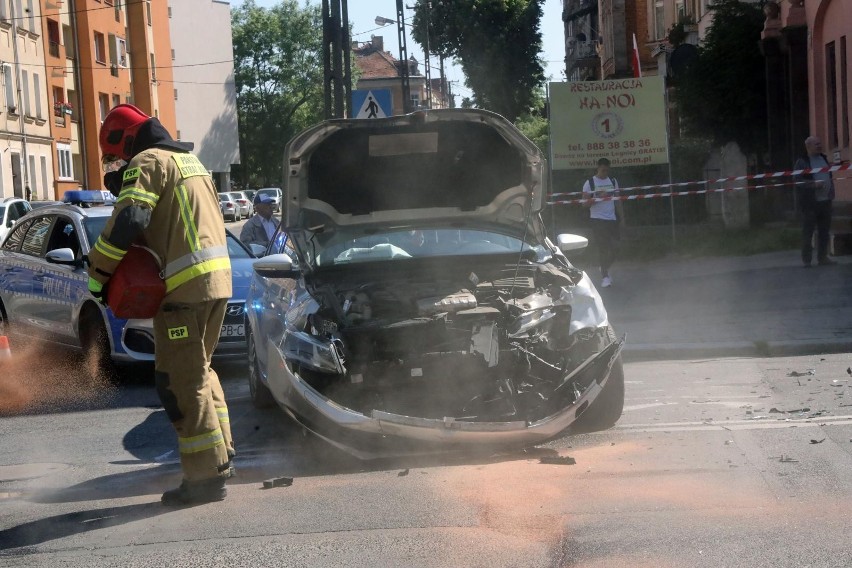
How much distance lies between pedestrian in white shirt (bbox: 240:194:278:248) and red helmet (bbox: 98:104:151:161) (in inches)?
269

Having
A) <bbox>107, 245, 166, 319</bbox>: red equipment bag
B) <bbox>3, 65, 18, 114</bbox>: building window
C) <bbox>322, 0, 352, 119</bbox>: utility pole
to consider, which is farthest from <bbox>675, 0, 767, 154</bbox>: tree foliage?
→ <bbox>3, 65, 18, 114</bbox>: building window

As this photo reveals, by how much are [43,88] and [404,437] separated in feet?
156

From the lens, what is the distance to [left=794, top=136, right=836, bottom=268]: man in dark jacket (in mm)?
15031

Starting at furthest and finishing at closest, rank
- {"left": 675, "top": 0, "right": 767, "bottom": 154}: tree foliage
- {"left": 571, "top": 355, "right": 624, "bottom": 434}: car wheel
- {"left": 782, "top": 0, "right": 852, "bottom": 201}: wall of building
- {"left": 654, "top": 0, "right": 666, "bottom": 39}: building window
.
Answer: {"left": 654, "top": 0, "right": 666, "bottom": 39}: building window, {"left": 675, "top": 0, "right": 767, "bottom": 154}: tree foliage, {"left": 782, "top": 0, "right": 852, "bottom": 201}: wall of building, {"left": 571, "top": 355, "right": 624, "bottom": 434}: car wheel

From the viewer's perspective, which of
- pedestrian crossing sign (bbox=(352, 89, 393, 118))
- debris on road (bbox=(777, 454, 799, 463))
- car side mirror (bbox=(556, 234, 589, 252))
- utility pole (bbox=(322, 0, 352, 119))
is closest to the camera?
debris on road (bbox=(777, 454, 799, 463))

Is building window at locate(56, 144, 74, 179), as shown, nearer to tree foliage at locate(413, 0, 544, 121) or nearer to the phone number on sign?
tree foliage at locate(413, 0, 544, 121)

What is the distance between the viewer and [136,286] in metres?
5.67

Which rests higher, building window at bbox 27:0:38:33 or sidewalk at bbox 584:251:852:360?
building window at bbox 27:0:38:33

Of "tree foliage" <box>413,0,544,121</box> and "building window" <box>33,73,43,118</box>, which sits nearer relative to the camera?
"building window" <box>33,73,43,118</box>

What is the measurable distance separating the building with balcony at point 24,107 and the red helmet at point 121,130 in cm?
4081

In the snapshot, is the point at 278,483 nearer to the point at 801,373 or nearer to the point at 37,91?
the point at 801,373

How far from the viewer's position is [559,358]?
22.6 feet

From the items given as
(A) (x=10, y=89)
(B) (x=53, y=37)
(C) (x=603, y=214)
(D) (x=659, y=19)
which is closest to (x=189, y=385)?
(C) (x=603, y=214)

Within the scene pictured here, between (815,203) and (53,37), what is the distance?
44197 millimetres
